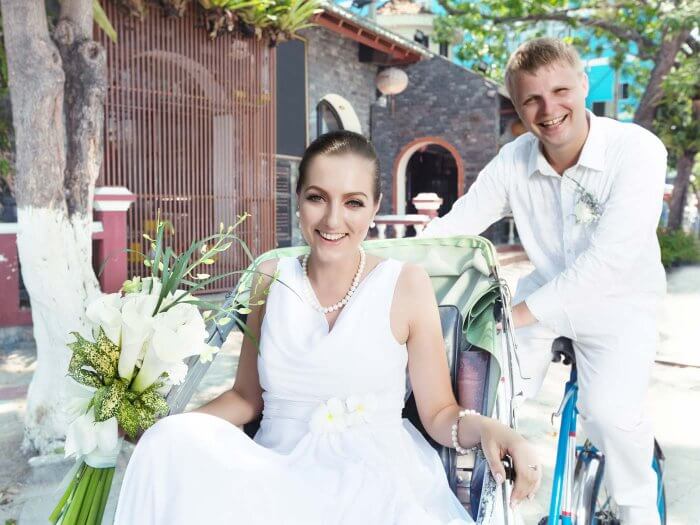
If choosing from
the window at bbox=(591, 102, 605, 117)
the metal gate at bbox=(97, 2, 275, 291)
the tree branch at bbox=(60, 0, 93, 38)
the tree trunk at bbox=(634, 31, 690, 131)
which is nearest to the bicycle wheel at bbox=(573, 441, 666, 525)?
the tree branch at bbox=(60, 0, 93, 38)

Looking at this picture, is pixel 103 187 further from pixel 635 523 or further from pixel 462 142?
pixel 462 142

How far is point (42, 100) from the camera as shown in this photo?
3887 mm

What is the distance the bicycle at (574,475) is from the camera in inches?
92.4

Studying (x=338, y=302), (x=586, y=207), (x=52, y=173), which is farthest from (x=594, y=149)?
(x=52, y=173)

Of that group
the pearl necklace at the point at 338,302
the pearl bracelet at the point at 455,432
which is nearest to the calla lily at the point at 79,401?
the pearl necklace at the point at 338,302

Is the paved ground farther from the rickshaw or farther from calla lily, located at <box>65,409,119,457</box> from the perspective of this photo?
the rickshaw

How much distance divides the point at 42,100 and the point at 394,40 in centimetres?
826

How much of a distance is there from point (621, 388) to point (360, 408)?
101 centimetres

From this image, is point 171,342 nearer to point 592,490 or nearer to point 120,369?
point 120,369

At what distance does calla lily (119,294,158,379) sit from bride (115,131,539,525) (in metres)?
0.18

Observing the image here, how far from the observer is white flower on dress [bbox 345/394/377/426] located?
6.19 feet

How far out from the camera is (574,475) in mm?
2572

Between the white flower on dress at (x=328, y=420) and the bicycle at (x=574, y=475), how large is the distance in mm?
916

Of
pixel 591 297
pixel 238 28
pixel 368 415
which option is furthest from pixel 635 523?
pixel 238 28
